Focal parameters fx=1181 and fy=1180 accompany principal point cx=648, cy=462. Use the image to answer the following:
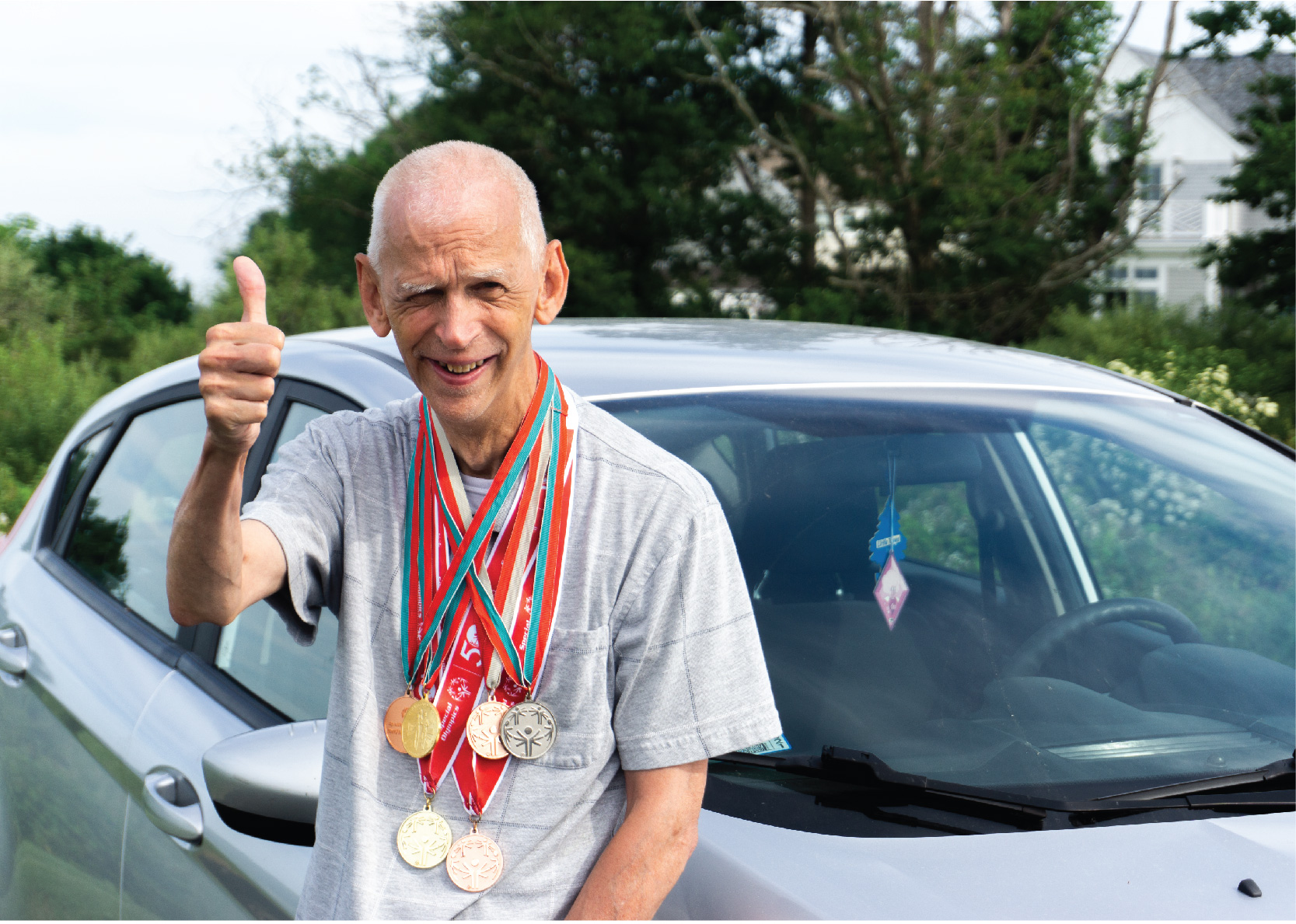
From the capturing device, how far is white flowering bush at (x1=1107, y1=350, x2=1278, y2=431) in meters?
8.91

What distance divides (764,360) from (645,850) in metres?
1.17

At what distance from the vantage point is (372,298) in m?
1.53

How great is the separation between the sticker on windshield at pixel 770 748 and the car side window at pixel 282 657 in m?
0.78

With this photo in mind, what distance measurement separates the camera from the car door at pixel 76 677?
2.47m

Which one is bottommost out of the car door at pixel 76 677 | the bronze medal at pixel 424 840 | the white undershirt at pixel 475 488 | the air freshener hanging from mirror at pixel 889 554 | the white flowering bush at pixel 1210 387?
the white flowering bush at pixel 1210 387

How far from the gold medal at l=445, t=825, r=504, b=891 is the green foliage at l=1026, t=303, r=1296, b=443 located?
8.89m

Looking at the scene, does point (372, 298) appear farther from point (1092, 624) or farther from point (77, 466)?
point (77, 466)

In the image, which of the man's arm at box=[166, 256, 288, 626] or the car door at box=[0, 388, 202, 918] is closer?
the man's arm at box=[166, 256, 288, 626]

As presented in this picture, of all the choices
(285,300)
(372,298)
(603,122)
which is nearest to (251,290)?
(372,298)

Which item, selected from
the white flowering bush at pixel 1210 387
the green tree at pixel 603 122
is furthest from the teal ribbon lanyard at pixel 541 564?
the green tree at pixel 603 122

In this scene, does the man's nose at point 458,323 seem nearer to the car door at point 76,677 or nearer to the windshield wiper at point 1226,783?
the windshield wiper at point 1226,783

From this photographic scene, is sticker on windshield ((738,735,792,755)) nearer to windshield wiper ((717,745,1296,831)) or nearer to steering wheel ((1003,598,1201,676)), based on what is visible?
windshield wiper ((717,745,1296,831))

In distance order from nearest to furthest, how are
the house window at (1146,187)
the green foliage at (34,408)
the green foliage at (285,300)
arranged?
the green foliage at (34,408)
the green foliage at (285,300)
the house window at (1146,187)

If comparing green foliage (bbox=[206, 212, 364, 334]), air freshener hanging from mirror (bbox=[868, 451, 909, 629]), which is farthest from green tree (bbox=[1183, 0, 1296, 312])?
air freshener hanging from mirror (bbox=[868, 451, 909, 629])
